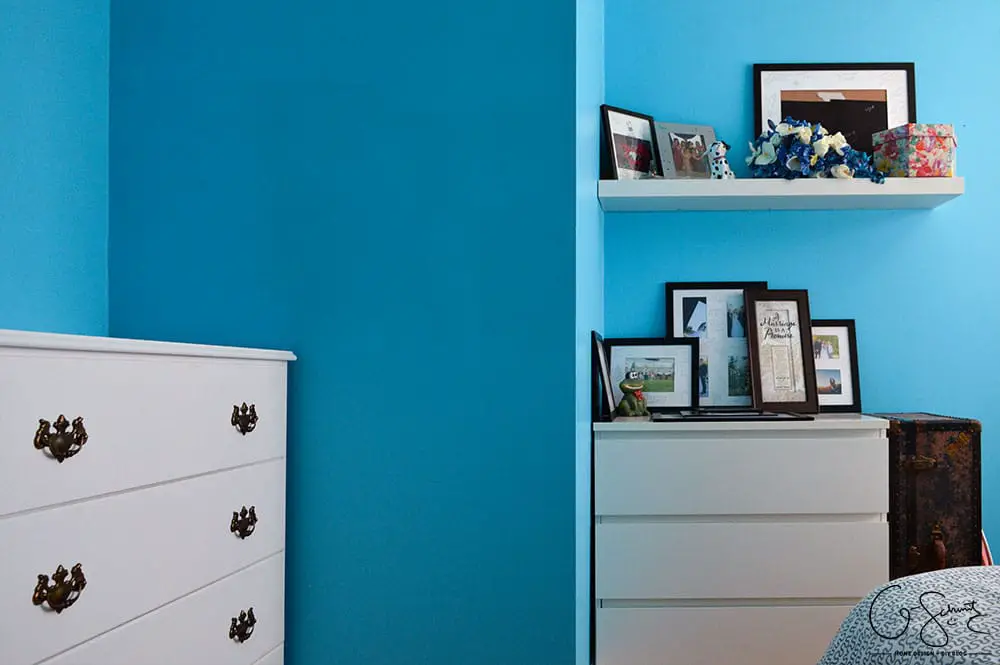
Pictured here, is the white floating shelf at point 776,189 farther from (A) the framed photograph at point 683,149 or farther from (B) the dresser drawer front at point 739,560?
(B) the dresser drawer front at point 739,560

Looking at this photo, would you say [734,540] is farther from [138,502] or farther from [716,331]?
[138,502]

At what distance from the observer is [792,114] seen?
303 centimetres

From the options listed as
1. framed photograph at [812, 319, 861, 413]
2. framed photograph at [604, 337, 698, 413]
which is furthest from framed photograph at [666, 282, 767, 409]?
framed photograph at [812, 319, 861, 413]

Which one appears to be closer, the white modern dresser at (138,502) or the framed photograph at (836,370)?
the white modern dresser at (138,502)

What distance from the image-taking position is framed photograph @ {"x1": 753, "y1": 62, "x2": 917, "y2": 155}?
3012mm

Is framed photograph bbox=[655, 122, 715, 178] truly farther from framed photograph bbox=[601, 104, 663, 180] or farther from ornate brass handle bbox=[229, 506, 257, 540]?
ornate brass handle bbox=[229, 506, 257, 540]

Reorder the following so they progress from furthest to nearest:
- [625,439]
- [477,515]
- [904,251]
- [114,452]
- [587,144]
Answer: [904,251] → [625,439] → [587,144] → [477,515] → [114,452]

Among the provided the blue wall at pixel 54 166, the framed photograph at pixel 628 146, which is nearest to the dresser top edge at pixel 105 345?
the blue wall at pixel 54 166

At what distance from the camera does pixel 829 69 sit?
9.93ft

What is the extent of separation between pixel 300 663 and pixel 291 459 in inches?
15.8

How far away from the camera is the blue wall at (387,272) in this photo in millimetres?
1905

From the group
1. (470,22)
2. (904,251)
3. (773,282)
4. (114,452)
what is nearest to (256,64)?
(470,22)

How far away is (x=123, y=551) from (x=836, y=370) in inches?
88.6

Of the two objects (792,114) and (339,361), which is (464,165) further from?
(792,114)
